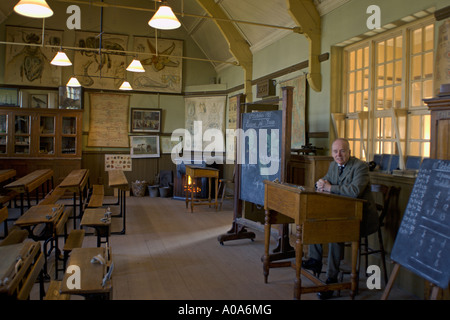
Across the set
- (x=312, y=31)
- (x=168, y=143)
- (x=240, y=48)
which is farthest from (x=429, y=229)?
(x=168, y=143)

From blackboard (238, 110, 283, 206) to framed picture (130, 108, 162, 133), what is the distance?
6323 millimetres

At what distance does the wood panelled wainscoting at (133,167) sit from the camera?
1119cm

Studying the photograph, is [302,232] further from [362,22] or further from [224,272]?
[362,22]

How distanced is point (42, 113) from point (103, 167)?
2.21 metres

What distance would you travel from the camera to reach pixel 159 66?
11.7 metres

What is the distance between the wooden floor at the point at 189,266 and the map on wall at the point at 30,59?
5421 millimetres

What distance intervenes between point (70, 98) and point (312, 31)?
7328 millimetres

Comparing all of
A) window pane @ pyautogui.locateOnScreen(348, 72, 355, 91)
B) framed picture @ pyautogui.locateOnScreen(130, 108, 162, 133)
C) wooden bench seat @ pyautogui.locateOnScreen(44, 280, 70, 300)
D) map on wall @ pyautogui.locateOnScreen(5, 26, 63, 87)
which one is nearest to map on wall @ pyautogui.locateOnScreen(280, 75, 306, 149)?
window pane @ pyautogui.locateOnScreen(348, 72, 355, 91)

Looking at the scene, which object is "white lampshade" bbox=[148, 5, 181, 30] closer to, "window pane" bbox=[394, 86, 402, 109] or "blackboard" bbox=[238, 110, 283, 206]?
"blackboard" bbox=[238, 110, 283, 206]

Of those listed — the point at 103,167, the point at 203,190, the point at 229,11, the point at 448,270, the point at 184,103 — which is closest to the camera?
the point at 448,270

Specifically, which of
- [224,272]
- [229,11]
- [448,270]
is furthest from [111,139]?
[448,270]

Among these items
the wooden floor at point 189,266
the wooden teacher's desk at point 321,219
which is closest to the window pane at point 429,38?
the wooden teacher's desk at point 321,219

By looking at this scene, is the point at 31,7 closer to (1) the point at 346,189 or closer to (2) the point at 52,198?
(1) the point at 346,189

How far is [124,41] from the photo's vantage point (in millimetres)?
11336
